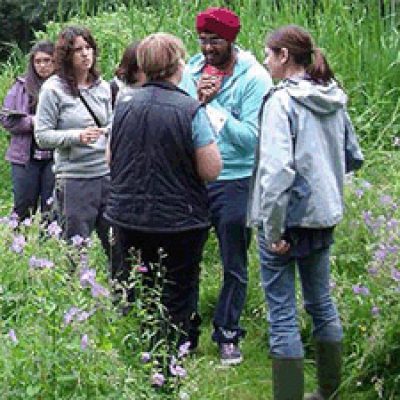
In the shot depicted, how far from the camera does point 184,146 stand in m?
4.77

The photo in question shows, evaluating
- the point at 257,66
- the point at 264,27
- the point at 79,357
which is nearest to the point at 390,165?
the point at 257,66

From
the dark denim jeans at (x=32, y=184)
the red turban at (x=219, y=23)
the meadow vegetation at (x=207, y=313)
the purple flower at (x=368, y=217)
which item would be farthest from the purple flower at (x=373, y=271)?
the dark denim jeans at (x=32, y=184)

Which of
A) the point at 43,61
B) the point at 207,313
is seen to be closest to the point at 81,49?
the point at 43,61

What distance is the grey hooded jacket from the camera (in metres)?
4.47

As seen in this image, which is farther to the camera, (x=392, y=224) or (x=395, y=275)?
(x=392, y=224)

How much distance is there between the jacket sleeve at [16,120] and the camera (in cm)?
738

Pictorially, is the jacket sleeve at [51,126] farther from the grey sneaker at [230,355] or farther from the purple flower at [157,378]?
the purple flower at [157,378]

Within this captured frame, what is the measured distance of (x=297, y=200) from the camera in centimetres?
456

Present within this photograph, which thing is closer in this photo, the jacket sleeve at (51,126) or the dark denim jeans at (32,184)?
the jacket sleeve at (51,126)

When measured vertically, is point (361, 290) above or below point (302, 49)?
below

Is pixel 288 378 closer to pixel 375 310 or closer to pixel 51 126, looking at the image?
pixel 375 310

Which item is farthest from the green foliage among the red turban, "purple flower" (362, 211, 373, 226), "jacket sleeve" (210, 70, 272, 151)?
"purple flower" (362, 211, 373, 226)

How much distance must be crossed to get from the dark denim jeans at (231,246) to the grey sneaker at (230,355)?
29 millimetres

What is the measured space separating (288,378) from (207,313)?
176 centimetres
